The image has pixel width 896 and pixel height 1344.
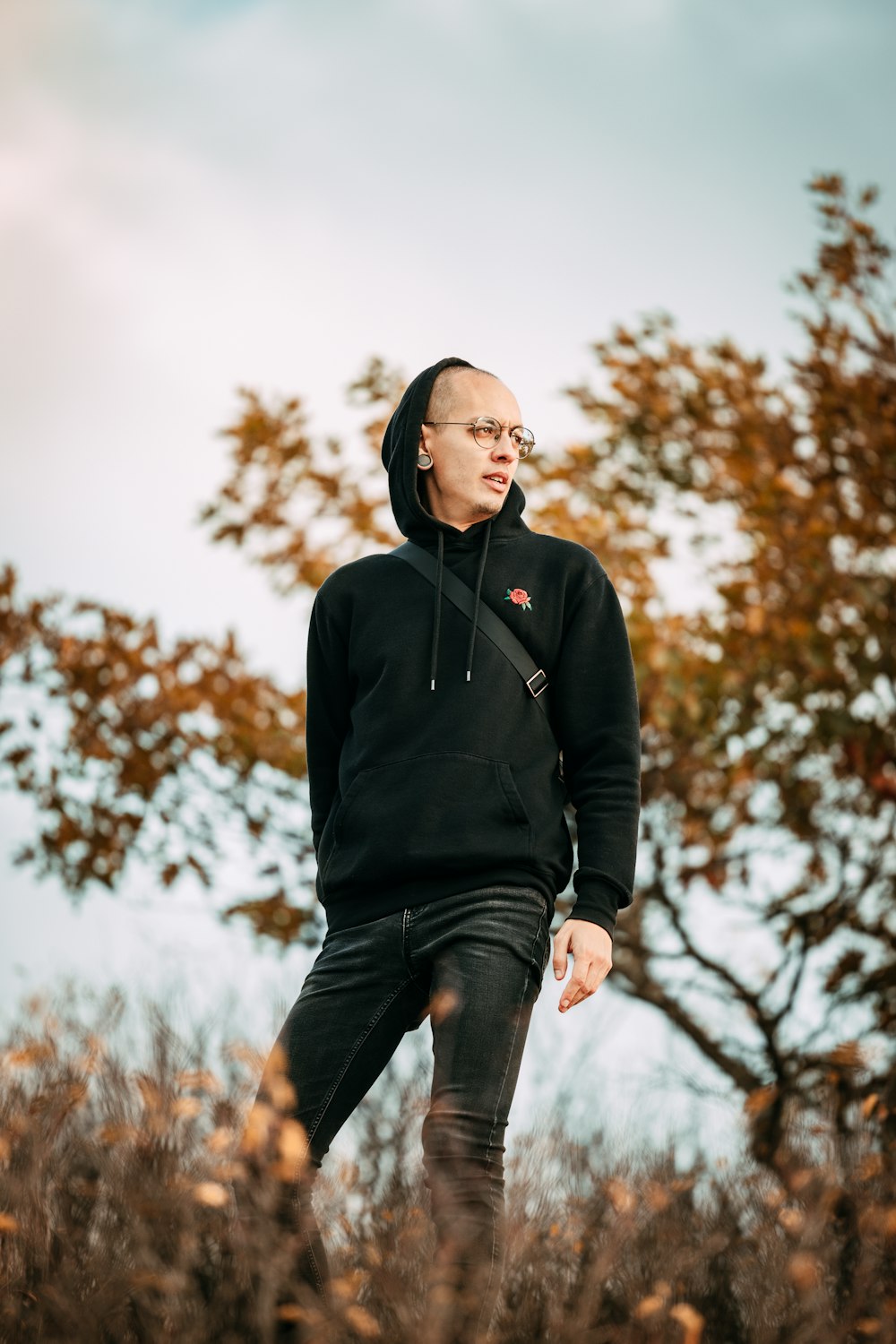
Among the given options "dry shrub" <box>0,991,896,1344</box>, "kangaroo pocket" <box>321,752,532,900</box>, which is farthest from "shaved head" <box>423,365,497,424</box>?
"dry shrub" <box>0,991,896,1344</box>

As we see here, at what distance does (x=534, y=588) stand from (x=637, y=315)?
407 cm

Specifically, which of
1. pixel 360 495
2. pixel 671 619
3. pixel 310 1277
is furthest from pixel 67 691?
pixel 310 1277

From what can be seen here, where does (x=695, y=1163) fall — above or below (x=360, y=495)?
below

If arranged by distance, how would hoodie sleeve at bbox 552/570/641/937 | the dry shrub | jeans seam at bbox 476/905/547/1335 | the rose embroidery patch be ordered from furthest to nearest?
the rose embroidery patch
hoodie sleeve at bbox 552/570/641/937
the dry shrub
jeans seam at bbox 476/905/547/1335

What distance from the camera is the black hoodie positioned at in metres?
2.57

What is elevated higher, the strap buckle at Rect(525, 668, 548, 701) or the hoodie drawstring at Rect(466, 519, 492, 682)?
the hoodie drawstring at Rect(466, 519, 492, 682)

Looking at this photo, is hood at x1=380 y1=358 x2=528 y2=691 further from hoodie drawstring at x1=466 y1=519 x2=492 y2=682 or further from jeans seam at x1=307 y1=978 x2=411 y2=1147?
jeans seam at x1=307 y1=978 x2=411 y2=1147

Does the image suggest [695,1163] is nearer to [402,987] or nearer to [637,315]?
[402,987]

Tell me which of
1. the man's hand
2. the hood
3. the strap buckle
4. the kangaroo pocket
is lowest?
the man's hand

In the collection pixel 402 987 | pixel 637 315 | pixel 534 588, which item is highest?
pixel 637 315

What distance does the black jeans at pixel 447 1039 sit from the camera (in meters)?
2.36

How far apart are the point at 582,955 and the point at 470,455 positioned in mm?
1044

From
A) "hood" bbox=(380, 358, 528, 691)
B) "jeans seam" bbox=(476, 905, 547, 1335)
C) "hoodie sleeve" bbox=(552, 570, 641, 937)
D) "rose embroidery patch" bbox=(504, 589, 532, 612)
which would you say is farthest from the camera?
"hood" bbox=(380, 358, 528, 691)

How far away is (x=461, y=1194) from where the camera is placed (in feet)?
7.74
